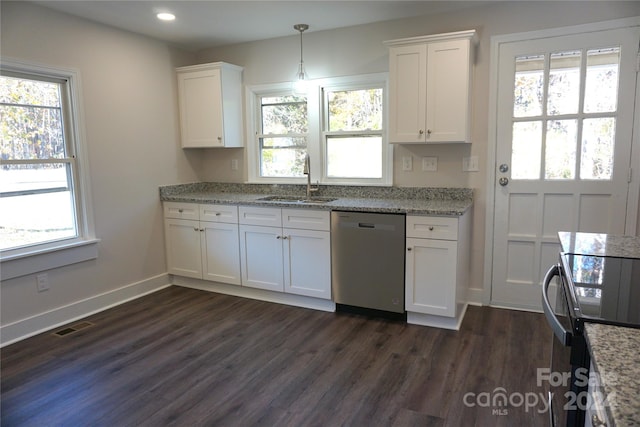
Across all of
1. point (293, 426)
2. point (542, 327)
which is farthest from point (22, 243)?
point (542, 327)

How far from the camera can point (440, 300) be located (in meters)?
2.98

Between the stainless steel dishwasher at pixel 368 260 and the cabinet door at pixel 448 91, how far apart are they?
0.77 m

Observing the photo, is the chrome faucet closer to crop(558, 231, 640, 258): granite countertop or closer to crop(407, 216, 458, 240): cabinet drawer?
crop(407, 216, 458, 240): cabinet drawer

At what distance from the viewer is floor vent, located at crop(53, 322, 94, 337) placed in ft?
10.1

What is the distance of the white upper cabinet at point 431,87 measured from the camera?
3041 millimetres

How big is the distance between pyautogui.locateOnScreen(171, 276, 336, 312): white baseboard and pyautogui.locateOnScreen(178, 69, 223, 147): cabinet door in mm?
1369

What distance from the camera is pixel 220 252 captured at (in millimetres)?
3814

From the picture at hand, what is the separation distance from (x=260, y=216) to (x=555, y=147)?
2.39m

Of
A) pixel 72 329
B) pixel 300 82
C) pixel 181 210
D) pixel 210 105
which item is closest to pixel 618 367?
pixel 72 329

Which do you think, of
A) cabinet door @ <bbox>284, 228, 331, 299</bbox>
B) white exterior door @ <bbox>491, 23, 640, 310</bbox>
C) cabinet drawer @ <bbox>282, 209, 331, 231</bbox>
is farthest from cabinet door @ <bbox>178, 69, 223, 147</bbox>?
white exterior door @ <bbox>491, 23, 640, 310</bbox>

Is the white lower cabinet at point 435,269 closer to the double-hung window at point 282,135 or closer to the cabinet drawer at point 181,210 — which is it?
the double-hung window at point 282,135

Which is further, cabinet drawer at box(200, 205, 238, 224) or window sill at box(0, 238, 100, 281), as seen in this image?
cabinet drawer at box(200, 205, 238, 224)

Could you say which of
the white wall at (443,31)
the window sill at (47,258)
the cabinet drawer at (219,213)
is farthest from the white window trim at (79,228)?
the white wall at (443,31)

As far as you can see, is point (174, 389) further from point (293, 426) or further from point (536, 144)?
point (536, 144)
